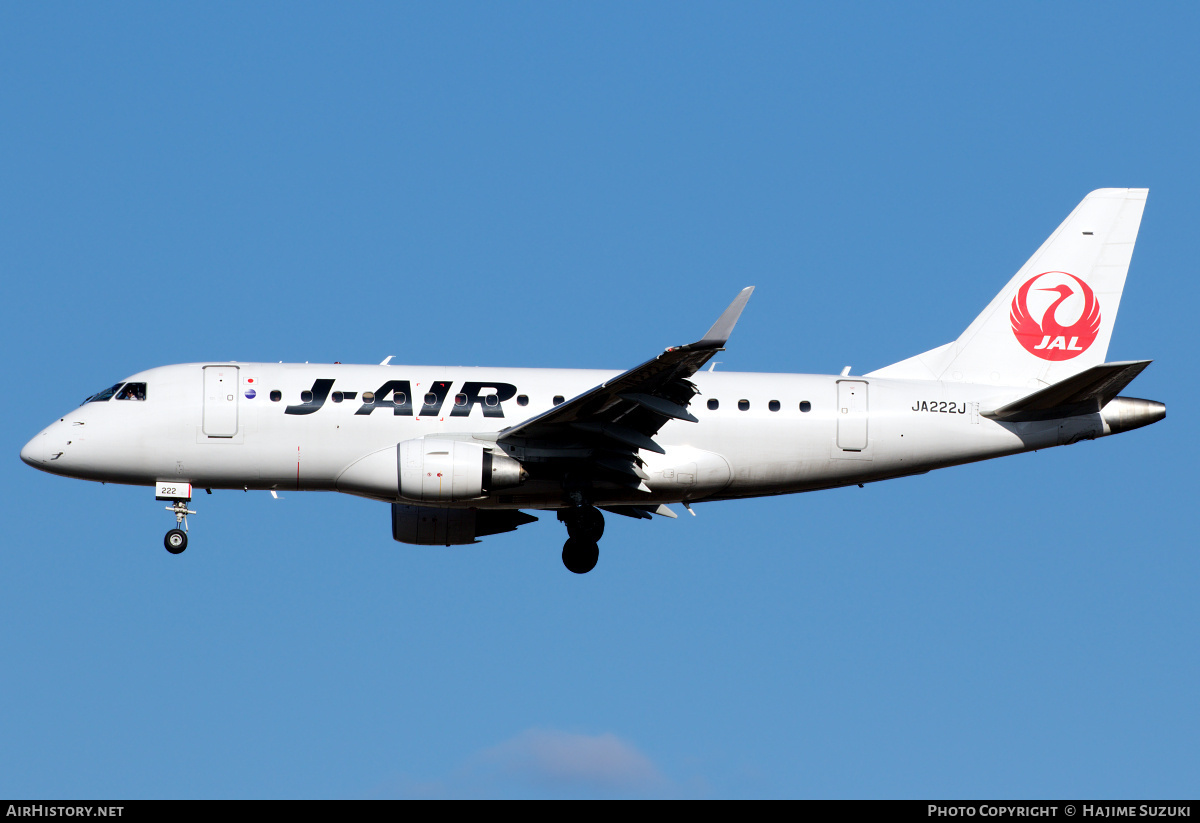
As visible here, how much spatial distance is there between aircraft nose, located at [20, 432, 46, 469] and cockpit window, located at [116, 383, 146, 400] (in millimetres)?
1835

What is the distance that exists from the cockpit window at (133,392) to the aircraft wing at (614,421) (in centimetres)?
783

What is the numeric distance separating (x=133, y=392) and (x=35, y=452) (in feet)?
7.93

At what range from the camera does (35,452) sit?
3152 cm

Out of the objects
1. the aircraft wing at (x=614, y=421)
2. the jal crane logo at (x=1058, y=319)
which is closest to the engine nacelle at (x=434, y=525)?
the aircraft wing at (x=614, y=421)

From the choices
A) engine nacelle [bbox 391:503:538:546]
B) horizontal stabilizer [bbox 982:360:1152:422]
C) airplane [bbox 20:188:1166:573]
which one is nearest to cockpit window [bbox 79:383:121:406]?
airplane [bbox 20:188:1166:573]

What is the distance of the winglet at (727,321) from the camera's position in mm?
26719

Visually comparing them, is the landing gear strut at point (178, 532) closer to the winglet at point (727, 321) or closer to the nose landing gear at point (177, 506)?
the nose landing gear at point (177, 506)

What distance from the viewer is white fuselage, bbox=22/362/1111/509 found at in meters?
30.8

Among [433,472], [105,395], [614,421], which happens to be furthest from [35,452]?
[614,421]

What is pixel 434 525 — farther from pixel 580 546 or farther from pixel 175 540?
pixel 175 540
